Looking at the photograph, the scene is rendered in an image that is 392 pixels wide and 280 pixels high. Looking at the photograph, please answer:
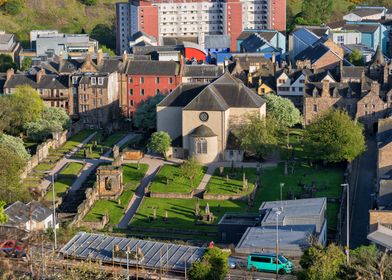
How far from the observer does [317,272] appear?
40.1m

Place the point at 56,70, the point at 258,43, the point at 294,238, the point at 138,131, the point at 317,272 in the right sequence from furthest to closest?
1. the point at 258,43
2. the point at 56,70
3. the point at 138,131
4. the point at 294,238
5. the point at 317,272

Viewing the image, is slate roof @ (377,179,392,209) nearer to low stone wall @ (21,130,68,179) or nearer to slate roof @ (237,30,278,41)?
low stone wall @ (21,130,68,179)

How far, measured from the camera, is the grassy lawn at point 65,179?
6569 centimetres

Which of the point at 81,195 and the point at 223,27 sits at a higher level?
the point at 223,27

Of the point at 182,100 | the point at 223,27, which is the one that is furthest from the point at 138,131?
the point at 223,27

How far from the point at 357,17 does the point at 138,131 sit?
196ft

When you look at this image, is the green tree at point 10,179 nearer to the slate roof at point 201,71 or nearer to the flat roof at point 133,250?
the flat roof at point 133,250

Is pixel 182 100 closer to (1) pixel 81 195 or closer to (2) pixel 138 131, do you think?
(2) pixel 138 131

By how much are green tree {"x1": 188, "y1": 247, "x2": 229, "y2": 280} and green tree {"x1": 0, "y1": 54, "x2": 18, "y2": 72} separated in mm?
70684

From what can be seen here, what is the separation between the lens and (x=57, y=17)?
140375 millimetres

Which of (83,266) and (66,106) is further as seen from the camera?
(66,106)

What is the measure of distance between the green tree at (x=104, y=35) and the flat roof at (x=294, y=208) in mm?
80430

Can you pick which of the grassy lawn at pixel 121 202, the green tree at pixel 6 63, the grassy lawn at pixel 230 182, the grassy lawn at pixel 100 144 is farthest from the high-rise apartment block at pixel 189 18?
the grassy lawn at pixel 230 182

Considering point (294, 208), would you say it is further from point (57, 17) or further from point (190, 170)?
point (57, 17)
